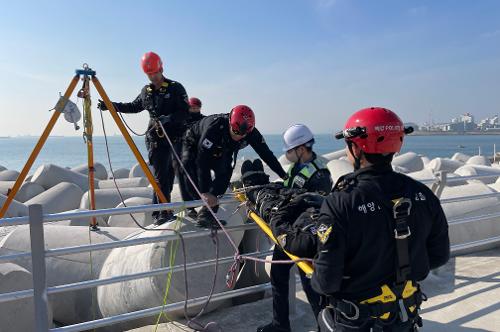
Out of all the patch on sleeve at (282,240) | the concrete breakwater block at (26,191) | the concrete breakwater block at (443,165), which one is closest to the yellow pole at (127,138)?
the patch on sleeve at (282,240)

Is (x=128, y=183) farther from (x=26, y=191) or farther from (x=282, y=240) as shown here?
(x=282, y=240)

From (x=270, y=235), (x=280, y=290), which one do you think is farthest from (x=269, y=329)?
(x=270, y=235)

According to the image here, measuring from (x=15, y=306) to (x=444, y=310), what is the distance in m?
4.55

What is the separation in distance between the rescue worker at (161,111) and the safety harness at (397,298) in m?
3.71

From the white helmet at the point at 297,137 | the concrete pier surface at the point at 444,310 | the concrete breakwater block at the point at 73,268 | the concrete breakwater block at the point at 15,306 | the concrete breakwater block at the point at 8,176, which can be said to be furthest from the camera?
the concrete breakwater block at the point at 8,176

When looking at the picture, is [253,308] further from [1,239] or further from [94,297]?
[1,239]

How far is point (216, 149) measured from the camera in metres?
4.68

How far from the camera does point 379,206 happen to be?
85.4 inches

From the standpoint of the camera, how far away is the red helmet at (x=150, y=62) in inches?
220

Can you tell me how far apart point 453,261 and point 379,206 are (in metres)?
4.49

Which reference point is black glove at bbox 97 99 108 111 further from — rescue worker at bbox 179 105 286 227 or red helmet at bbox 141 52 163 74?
rescue worker at bbox 179 105 286 227

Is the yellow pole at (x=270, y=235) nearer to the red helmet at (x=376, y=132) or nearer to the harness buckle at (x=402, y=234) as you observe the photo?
the harness buckle at (x=402, y=234)

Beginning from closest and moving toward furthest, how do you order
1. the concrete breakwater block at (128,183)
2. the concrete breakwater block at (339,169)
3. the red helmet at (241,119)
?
the red helmet at (241,119) → the concrete breakwater block at (339,169) → the concrete breakwater block at (128,183)

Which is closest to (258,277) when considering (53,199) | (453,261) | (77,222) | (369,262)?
(453,261)
